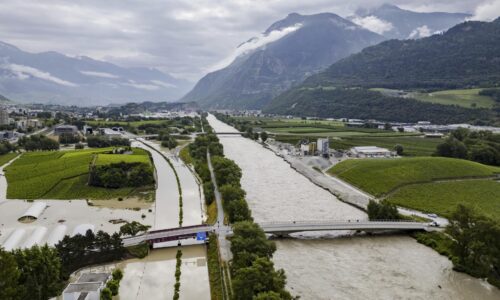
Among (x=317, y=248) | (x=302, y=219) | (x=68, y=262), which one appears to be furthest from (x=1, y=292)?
(x=302, y=219)

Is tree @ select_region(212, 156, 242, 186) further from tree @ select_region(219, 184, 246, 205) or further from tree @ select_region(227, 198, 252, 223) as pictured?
tree @ select_region(227, 198, 252, 223)

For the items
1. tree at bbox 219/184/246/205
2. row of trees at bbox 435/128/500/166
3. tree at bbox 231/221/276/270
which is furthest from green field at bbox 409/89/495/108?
tree at bbox 231/221/276/270

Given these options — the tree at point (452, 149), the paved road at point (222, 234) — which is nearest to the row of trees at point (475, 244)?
the paved road at point (222, 234)

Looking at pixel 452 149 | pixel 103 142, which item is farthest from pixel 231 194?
pixel 103 142

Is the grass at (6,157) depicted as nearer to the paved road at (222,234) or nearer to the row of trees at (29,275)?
the paved road at (222,234)

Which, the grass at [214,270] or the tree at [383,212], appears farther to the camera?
the tree at [383,212]

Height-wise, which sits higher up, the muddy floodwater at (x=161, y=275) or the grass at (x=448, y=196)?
the grass at (x=448, y=196)
